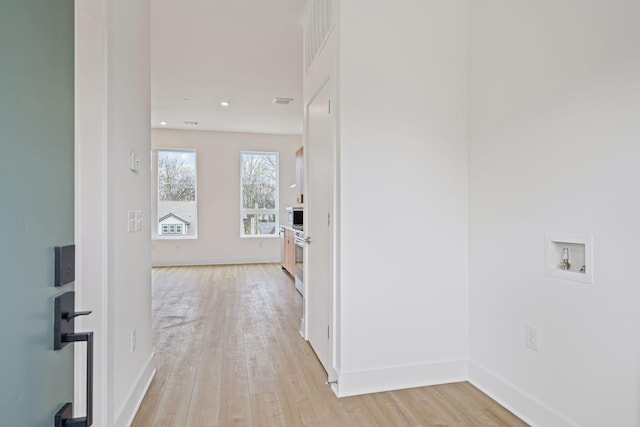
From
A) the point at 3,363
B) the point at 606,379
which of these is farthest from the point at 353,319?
the point at 3,363

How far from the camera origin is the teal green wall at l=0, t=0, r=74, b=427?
534 millimetres

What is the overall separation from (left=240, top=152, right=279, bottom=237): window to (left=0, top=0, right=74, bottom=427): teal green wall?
737 centimetres

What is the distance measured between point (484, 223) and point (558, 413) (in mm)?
1114

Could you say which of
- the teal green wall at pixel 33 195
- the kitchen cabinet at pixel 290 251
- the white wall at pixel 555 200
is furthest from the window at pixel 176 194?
the teal green wall at pixel 33 195

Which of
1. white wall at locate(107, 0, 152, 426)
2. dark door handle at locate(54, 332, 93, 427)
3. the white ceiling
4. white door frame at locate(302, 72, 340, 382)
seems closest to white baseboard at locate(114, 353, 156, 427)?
white wall at locate(107, 0, 152, 426)

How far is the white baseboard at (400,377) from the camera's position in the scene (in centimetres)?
229

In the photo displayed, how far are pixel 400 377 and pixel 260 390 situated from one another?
37.1 inches

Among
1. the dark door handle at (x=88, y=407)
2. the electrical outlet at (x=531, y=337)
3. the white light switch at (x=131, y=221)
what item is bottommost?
the electrical outlet at (x=531, y=337)

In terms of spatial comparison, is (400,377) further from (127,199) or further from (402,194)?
(127,199)

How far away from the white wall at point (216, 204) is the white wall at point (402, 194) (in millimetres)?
5977

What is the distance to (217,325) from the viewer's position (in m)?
3.72

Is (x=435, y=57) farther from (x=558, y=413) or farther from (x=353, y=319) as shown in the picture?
(x=558, y=413)

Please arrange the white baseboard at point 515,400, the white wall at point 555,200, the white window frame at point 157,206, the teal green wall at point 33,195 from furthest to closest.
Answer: the white window frame at point 157,206
the white baseboard at point 515,400
the white wall at point 555,200
the teal green wall at point 33,195

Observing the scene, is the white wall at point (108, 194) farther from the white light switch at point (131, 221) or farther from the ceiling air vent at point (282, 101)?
the ceiling air vent at point (282, 101)
